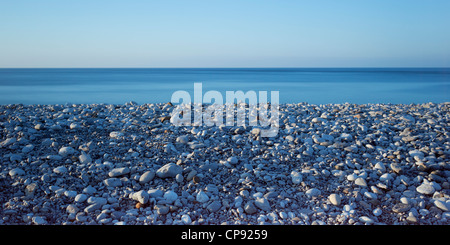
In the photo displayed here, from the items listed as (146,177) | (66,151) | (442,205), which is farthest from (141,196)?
(442,205)

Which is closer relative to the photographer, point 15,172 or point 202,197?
point 202,197

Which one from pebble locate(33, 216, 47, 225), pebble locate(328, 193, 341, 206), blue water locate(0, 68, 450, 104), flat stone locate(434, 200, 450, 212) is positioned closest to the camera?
pebble locate(33, 216, 47, 225)

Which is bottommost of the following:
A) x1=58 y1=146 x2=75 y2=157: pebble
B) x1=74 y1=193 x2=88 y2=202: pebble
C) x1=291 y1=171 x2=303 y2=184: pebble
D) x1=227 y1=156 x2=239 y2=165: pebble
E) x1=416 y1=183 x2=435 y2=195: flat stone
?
x1=74 y1=193 x2=88 y2=202: pebble

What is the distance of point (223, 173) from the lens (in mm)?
3180

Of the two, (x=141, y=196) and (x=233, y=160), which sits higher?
(x=233, y=160)

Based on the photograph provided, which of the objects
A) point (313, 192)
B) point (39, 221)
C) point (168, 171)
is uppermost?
point (168, 171)

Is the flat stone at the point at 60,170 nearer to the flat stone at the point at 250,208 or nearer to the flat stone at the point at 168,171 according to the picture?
the flat stone at the point at 168,171

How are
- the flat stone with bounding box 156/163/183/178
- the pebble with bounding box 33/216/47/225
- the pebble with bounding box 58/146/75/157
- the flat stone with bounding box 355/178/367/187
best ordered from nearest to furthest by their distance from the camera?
the pebble with bounding box 33/216/47/225, the flat stone with bounding box 355/178/367/187, the flat stone with bounding box 156/163/183/178, the pebble with bounding box 58/146/75/157

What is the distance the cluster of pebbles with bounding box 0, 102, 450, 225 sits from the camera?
258cm

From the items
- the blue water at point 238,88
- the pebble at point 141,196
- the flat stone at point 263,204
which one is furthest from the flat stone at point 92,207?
the blue water at point 238,88

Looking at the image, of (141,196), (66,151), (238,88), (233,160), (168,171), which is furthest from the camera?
(238,88)

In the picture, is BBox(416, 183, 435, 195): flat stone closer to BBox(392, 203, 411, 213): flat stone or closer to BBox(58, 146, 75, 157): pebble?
BBox(392, 203, 411, 213): flat stone

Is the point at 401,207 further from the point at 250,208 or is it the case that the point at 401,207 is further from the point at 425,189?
the point at 250,208

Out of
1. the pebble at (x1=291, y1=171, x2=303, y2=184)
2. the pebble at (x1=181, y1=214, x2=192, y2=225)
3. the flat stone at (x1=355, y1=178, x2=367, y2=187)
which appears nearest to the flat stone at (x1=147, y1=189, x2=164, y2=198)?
→ the pebble at (x1=181, y1=214, x2=192, y2=225)
